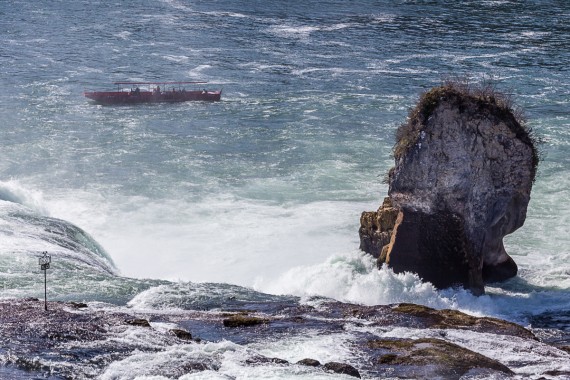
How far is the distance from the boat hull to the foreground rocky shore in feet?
131

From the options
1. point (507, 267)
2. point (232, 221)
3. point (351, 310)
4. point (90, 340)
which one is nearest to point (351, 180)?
point (232, 221)

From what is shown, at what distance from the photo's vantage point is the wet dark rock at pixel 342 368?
1064 inches

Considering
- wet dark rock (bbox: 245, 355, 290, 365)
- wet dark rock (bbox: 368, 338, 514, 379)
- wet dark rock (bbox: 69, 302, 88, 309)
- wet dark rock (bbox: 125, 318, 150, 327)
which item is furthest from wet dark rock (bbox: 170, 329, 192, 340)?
wet dark rock (bbox: 368, 338, 514, 379)

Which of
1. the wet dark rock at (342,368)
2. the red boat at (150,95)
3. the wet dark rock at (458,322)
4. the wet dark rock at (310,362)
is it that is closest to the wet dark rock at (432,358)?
the wet dark rock at (342,368)

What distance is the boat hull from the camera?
241 feet

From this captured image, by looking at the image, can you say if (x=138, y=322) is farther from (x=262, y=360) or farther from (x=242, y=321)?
(x=262, y=360)

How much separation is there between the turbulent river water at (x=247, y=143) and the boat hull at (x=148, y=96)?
0.67 m

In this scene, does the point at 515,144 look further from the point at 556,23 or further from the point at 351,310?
the point at 556,23

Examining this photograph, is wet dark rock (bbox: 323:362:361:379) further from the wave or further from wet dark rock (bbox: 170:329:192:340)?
the wave

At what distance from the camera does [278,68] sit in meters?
81.1

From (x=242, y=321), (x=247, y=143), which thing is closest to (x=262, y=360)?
(x=242, y=321)

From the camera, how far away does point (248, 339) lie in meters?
30.3

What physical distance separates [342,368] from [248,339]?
4078 mm

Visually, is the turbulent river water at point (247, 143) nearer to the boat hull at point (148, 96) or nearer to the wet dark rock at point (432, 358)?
the boat hull at point (148, 96)
